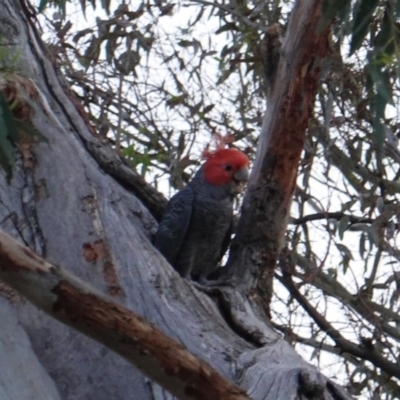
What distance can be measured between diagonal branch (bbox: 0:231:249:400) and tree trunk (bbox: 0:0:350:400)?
36 centimetres

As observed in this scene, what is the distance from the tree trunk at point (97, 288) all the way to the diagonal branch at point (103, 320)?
360mm

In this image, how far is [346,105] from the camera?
347cm

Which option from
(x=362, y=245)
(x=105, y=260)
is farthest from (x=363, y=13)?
(x=362, y=245)

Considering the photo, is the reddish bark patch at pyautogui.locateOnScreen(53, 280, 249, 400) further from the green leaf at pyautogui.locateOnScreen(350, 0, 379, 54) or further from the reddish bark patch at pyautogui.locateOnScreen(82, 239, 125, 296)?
the green leaf at pyautogui.locateOnScreen(350, 0, 379, 54)

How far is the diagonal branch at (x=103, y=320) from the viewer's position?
148cm

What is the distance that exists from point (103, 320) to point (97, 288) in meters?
0.62

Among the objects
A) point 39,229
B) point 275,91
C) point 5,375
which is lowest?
point 5,375

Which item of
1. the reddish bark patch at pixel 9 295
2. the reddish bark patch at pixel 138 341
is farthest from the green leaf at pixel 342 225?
the reddish bark patch at pixel 138 341

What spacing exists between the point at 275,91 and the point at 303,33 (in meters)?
0.19

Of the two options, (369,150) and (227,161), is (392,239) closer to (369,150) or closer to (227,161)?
(369,150)

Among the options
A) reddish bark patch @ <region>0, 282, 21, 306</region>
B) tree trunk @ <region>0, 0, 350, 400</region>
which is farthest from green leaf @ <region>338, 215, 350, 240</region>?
reddish bark patch @ <region>0, 282, 21, 306</region>

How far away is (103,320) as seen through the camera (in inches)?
58.1

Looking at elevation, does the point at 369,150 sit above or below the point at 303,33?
above

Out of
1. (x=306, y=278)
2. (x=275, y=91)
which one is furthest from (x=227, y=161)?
(x=306, y=278)
